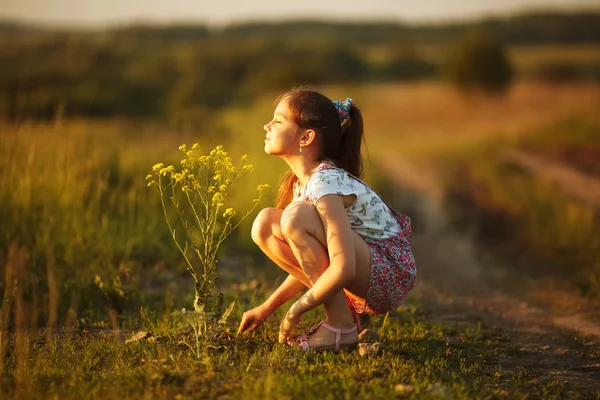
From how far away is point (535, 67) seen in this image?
23375 millimetres

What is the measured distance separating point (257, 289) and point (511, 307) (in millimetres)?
1693

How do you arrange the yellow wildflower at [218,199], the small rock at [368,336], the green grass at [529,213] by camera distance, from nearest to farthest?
the yellow wildflower at [218,199] → the small rock at [368,336] → the green grass at [529,213]

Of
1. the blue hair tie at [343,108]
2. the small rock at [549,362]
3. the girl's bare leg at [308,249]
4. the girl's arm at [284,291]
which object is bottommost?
the small rock at [549,362]

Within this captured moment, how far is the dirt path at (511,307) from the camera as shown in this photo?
336 cm

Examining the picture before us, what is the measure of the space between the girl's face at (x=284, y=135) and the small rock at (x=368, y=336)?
0.95m

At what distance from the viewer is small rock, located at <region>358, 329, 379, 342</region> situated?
10.9 feet

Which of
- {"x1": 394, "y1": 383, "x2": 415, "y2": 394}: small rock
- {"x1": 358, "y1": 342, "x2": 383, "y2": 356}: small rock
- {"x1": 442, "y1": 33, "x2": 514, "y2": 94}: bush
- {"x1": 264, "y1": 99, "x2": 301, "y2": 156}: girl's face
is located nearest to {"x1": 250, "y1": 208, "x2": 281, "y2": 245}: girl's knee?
{"x1": 264, "y1": 99, "x2": 301, "y2": 156}: girl's face

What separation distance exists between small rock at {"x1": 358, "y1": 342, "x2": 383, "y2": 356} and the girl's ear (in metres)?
0.93

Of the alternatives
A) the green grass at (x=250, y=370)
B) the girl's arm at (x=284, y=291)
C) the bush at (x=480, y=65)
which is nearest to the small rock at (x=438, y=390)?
the green grass at (x=250, y=370)

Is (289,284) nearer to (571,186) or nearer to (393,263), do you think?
(393,263)

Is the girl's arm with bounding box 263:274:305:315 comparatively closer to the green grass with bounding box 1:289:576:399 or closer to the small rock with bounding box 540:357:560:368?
the green grass with bounding box 1:289:576:399

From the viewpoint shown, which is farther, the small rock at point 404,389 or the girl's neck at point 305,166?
the girl's neck at point 305,166

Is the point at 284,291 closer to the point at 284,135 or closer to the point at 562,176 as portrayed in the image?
the point at 284,135

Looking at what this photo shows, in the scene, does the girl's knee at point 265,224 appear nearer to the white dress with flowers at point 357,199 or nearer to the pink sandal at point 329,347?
the white dress with flowers at point 357,199
